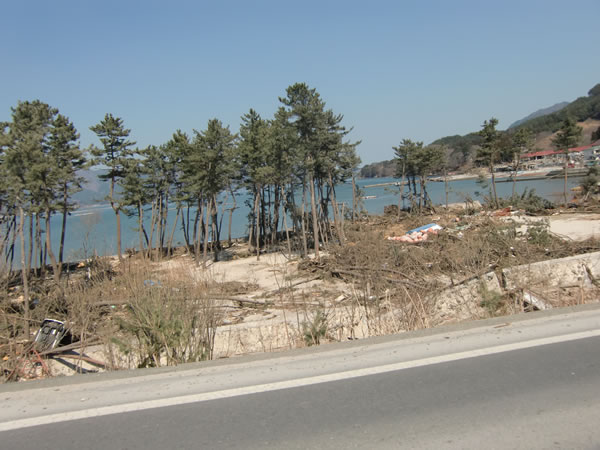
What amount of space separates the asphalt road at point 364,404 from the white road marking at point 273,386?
16 millimetres

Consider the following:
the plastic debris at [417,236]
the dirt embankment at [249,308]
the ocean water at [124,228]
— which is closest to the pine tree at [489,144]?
the ocean water at [124,228]

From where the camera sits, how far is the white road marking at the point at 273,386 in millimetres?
3713

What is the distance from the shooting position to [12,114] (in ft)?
93.3

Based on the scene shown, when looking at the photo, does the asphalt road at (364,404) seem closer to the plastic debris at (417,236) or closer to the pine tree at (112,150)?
the plastic debris at (417,236)

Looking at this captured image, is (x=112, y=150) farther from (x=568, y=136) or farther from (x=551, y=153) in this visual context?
(x=551, y=153)

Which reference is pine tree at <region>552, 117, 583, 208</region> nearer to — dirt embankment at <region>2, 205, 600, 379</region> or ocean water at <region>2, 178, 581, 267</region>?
ocean water at <region>2, 178, 581, 267</region>

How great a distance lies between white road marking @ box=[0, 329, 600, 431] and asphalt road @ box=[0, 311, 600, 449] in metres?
0.02

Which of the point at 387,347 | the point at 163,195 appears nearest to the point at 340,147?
the point at 163,195

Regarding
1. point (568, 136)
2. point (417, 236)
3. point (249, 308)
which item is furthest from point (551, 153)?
point (249, 308)

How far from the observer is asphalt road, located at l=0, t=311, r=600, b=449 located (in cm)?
326

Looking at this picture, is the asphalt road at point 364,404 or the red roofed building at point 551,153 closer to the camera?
the asphalt road at point 364,404

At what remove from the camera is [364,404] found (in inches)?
146

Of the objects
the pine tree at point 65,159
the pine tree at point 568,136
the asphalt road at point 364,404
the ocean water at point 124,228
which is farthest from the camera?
the pine tree at point 568,136

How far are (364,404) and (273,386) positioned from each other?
2.90ft
